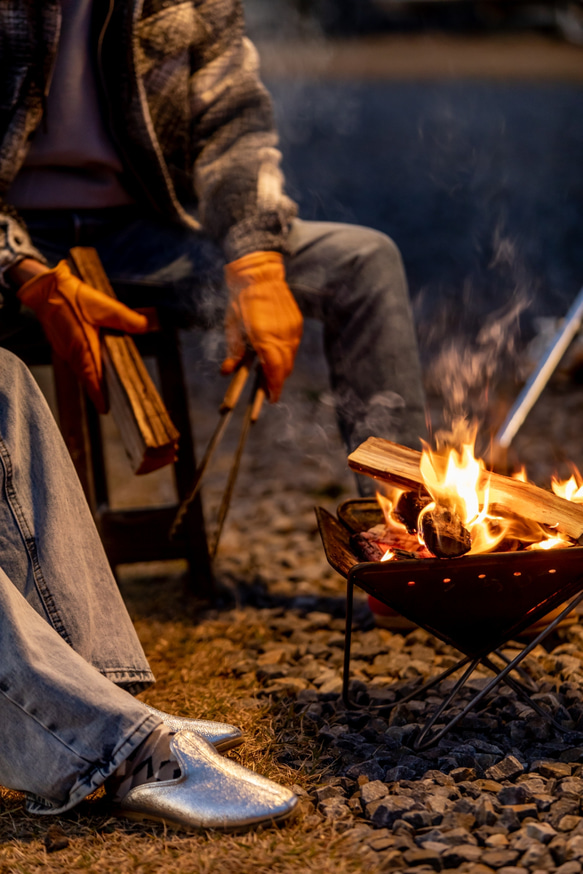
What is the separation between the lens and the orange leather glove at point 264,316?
211 centimetres

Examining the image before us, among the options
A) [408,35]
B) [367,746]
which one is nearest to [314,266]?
[367,746]

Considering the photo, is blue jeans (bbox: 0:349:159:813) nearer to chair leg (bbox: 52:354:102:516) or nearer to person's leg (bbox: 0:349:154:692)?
person's leg (bbox: 0:349:154:692)

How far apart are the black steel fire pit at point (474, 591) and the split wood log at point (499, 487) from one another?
0.11 metres

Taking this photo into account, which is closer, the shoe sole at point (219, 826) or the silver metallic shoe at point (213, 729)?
the shoe sole at point (219, 826)

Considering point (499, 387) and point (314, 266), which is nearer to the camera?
point (314, 266)

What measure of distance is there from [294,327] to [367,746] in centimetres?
98

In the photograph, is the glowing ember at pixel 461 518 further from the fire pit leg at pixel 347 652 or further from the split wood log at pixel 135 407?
the split wood log at pixel 135 407

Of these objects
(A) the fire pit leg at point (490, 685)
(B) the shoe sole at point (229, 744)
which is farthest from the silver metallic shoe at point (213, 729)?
(A) the fire pit leg at point (490, 685)

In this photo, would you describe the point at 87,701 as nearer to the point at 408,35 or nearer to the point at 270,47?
the point at 270,47

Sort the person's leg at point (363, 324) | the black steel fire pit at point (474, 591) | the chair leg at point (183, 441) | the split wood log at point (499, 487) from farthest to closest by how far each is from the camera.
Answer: the chair leg at point (183, 441)
the person's leg at point (363, 324)
the split wood log at point (499, 487)
the black steel fire pit at point (474, 591)

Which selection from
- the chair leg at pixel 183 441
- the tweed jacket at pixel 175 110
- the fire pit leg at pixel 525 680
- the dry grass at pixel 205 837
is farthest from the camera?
the chair leg at pixel 183 441

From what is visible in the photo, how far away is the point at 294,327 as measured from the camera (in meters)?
2.14

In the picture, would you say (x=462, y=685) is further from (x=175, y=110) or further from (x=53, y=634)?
(x=175, y=110)

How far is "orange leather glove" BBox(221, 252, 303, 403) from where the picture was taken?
2105mm
